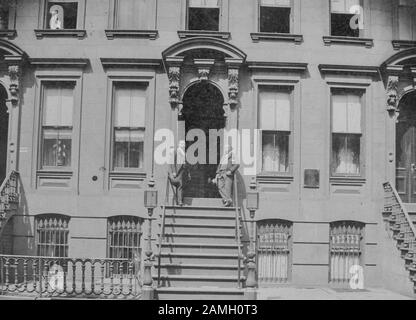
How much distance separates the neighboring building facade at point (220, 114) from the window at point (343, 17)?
3cm

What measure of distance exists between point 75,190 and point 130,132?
2197 mm

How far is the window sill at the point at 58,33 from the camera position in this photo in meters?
15.4

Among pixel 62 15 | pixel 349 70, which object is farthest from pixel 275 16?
pixel 62 15

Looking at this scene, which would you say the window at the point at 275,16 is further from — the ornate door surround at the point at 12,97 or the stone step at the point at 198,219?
the ornate door surround at the point at 12,97

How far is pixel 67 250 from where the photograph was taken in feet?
48.8

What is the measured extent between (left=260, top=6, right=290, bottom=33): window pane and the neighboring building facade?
40 mm

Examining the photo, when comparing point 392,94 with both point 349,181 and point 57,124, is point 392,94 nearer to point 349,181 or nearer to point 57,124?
point 349,181

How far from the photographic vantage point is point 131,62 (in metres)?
15.2

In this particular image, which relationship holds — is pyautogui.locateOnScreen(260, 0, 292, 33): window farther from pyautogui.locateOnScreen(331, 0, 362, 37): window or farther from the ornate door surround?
the ornate door surround

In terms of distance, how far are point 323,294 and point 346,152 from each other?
4308mm

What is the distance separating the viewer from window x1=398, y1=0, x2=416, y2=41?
50.9 feet
